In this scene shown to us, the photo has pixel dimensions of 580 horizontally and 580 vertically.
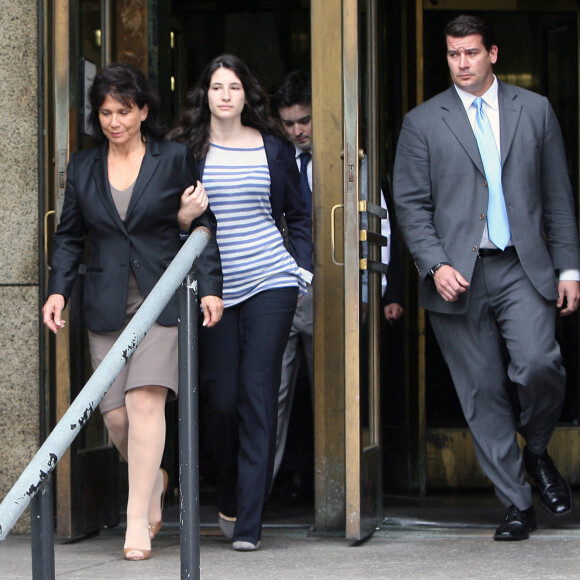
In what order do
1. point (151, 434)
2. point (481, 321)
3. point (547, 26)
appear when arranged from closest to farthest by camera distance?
point (151, 434) < point (481, 321) < point (547, 26)

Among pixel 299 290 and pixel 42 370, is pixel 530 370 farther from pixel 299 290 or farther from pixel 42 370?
pixel 42 370

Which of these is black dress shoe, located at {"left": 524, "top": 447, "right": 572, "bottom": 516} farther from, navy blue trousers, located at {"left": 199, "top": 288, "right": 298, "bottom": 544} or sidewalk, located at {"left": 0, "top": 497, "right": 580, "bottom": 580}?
navy blue trousers, located at {"left": 199, "top": 288, "right": 298, "bottom": 544}

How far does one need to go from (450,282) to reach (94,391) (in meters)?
2.16

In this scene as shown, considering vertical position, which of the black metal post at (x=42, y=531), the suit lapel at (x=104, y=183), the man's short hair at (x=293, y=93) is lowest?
the black metal post at (x=42, y=531)

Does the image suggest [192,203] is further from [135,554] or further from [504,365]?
[504,365]

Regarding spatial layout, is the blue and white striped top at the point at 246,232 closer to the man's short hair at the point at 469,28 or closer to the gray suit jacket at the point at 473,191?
the gray suit jacket at the point at 473,191

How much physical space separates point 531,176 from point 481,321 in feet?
1.97

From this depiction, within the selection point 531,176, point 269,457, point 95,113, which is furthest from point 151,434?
point 531,176

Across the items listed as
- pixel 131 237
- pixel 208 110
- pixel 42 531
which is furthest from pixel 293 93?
pixel 42 531

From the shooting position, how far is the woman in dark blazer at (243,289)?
4730mm

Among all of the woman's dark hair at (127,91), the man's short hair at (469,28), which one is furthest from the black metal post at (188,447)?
the man's short hair at (469,28)

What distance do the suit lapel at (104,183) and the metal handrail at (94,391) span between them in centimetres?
101

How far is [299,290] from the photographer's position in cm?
488

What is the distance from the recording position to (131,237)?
462cm
